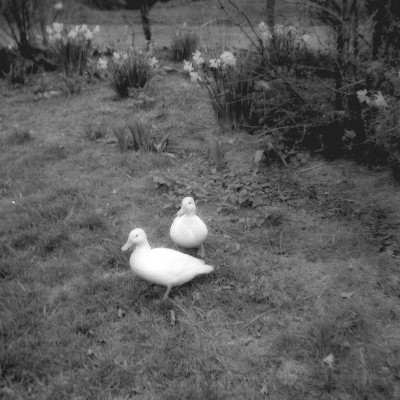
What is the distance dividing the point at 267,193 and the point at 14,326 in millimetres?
2243

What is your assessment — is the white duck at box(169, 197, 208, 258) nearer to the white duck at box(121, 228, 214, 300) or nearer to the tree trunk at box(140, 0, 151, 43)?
the white duck at box(121, 228, 214, 300)

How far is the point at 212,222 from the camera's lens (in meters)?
3.40

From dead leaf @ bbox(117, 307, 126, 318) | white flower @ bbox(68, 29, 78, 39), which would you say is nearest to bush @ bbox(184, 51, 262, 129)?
dead leaf @ bbox(117, 307, 126, 318)

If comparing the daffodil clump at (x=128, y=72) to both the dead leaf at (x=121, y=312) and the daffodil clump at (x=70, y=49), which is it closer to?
the daffodil clump at (x=70, y=49)

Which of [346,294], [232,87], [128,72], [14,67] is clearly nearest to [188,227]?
[346,294]

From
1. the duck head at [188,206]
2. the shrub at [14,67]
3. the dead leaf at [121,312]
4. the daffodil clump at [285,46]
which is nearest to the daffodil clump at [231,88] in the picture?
the daffodil clump at [285,46]

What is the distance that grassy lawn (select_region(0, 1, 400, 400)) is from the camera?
2.21 metres

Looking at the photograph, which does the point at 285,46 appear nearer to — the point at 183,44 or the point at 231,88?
the point at 231,88

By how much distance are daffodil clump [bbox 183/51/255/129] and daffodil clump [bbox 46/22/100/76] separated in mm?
2942

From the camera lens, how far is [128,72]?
5871 mm

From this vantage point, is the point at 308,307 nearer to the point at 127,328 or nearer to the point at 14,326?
the point at 127,328

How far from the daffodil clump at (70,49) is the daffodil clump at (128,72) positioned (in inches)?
38.3

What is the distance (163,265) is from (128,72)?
4062mm

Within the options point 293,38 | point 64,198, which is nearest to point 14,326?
point 64,198
